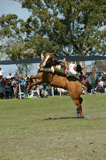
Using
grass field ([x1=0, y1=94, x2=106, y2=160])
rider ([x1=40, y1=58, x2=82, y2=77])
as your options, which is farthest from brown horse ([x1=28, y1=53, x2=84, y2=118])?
grass field ([x1=0, y1=94, x2=106, y2=160])

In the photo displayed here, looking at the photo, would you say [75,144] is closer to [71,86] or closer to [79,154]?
[79,154]

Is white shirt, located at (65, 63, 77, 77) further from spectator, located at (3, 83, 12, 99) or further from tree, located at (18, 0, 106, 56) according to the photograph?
tree, located at (18, 0, 106, 56)

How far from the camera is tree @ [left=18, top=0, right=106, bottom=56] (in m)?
53.7

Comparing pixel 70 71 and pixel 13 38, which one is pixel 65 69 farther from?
pixel 13 38

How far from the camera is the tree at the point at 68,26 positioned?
176 feet

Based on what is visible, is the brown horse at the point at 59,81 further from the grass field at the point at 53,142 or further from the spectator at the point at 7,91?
the spectator at the point at 7,91

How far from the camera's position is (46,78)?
14117 millimetres

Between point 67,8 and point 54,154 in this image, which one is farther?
point 67,8

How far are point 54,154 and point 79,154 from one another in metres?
0.47

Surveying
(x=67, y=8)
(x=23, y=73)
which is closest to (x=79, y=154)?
(x=23, y=73)

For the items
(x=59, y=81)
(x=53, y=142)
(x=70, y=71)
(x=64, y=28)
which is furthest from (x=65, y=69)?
(x=64, y=28)

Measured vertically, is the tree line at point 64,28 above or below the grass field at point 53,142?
above

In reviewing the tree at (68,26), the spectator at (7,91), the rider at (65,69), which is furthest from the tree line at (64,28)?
the rider at (65,69)

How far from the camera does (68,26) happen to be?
55.3 metres
